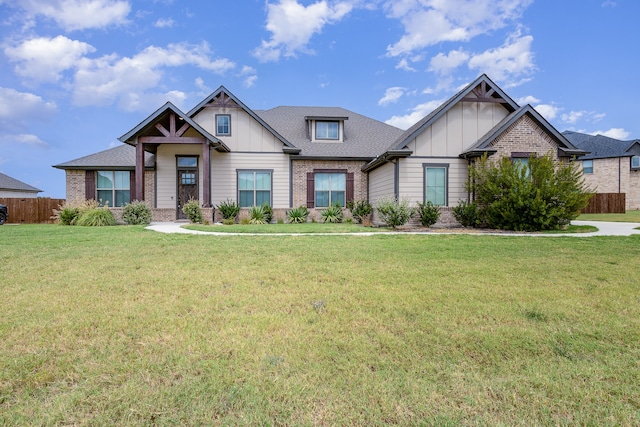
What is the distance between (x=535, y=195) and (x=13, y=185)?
46.7 metres

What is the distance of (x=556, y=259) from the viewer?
6.30 meters

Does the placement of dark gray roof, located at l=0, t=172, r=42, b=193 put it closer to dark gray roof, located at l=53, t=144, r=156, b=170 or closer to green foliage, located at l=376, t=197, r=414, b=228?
dark gray roof, located at l=53, t=144, r=156, b=170

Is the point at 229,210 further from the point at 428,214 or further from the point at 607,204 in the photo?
the point at 607,204

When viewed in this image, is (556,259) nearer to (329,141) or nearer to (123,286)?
(123,286)

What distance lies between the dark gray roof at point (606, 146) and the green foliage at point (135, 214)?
120ft

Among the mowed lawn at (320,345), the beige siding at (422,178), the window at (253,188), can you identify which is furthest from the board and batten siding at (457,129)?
the mowed lawn at (320,345)

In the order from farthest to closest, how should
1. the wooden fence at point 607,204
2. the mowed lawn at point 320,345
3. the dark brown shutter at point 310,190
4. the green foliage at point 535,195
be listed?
the wooden fence at point 607,204 < the dark brown shutter at point 310,190 < the green foliage at point 535,195 < the mowed lawn at point 320,345

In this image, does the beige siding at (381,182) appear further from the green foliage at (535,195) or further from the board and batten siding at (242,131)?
the board and batten siding at (242,131)

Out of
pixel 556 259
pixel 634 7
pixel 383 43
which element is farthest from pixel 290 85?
pixel 556 259

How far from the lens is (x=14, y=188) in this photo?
35781 millimetres

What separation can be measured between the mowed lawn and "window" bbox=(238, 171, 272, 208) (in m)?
12.1

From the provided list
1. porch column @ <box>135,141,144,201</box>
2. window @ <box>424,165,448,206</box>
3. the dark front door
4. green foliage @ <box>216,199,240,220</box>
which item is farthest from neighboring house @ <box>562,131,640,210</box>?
porch column @ <box>135,141,144,201</box>

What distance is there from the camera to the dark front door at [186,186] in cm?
1755

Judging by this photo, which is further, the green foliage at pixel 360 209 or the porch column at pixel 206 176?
the green foliage at pixel 360 209
